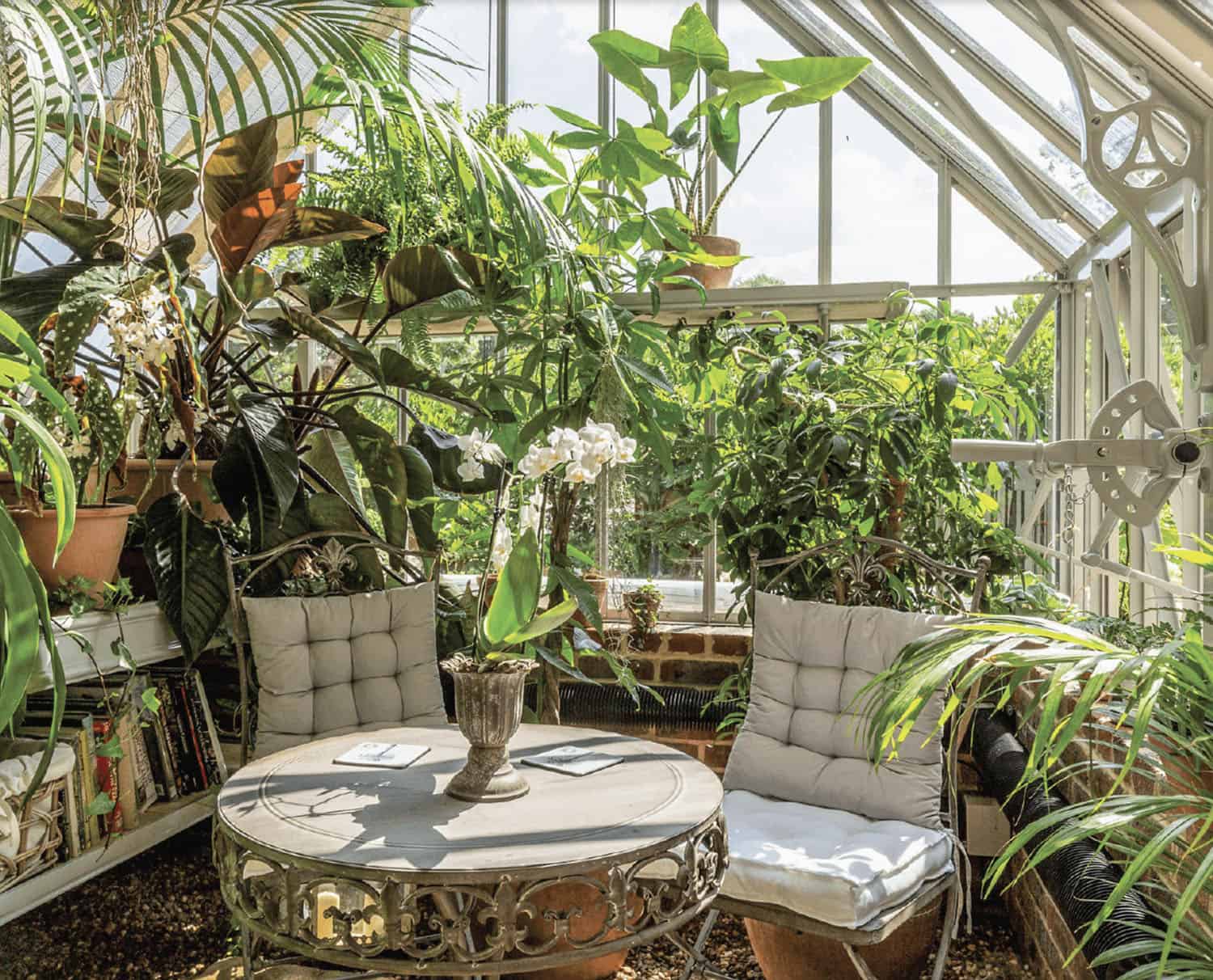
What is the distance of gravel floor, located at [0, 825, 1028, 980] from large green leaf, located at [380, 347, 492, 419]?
4.98 feet

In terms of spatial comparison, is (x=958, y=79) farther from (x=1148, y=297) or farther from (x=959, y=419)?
(x=959, y=419)

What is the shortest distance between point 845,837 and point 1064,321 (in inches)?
85.1

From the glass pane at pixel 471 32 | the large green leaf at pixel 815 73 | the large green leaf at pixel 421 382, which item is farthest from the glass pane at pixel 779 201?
the large green leaf at pixel 421 382

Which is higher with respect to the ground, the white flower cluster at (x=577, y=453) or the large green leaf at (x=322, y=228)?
the large green leaf at (x=322, y=228)

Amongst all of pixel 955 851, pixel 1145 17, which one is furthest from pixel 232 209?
pixel 955 851

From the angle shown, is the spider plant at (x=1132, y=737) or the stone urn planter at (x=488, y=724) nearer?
the spider plant at (x=1132, y=737)

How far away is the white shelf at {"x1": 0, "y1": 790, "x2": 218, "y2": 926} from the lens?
2051 millimetres

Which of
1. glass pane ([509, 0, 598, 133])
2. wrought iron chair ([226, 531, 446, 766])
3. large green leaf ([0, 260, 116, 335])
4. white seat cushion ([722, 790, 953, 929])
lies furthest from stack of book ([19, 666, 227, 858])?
glass pane ([509, 0, 598, 133])

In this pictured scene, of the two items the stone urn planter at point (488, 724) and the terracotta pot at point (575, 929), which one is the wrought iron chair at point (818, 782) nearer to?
the terracotta pot at point (575, 929)

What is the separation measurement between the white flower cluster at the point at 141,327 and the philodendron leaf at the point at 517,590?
0.98m

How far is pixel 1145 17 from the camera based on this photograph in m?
1.76

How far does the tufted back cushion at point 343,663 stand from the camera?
235 centimetres

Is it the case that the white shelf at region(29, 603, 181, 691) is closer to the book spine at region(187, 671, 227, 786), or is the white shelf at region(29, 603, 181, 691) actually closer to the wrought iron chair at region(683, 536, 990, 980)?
the book spine at region(187, 671, 227, 786)

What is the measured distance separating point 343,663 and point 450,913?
107 centimetres
